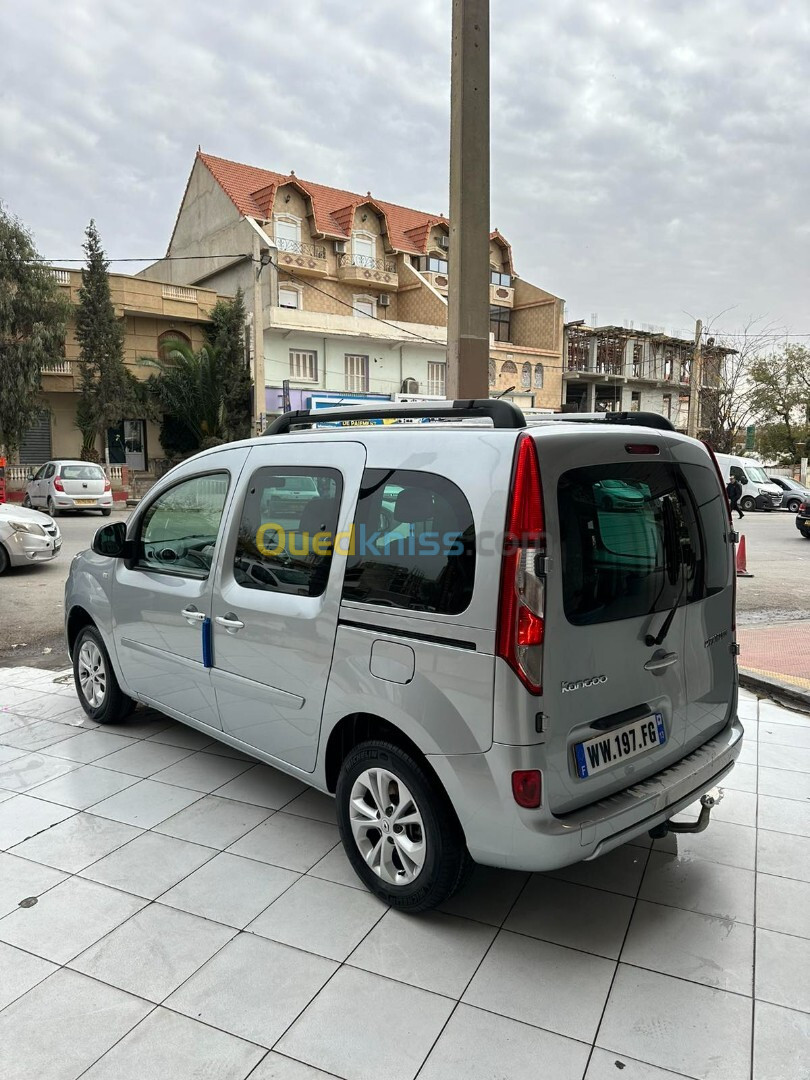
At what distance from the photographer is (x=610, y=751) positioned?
262 cm

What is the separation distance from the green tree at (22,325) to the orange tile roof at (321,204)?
11229 millimetres

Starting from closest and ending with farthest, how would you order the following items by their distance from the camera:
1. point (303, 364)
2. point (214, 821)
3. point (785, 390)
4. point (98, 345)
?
1. point (214, 821)
2. point (98, 345)
3. point (303, 364)
4. point (785, 390)

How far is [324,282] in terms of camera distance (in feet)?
118

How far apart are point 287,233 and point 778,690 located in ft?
113

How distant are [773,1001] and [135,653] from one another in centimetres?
344

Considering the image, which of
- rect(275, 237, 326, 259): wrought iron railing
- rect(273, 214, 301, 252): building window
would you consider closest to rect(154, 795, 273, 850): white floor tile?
rect(275, 237, 326, 259): wrought iron railing

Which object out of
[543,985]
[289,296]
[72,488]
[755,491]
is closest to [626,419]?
[543,985]

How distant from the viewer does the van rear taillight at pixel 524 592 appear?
7.84 ft

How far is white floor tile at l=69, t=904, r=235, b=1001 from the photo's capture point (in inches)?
98.3

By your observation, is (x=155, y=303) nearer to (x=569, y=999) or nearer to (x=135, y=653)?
(x=135, y=653)

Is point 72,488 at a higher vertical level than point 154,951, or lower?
higher

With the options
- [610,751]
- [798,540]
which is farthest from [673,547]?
[798,540]

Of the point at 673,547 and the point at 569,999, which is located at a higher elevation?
the point at 673,547

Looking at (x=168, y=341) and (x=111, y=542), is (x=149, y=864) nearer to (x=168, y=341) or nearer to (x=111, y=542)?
(x=111, y=542)
